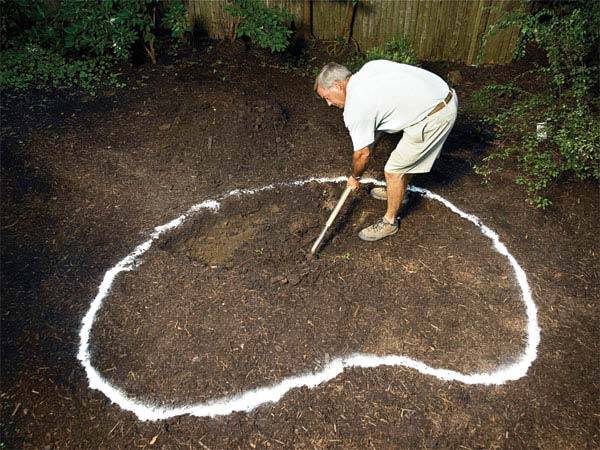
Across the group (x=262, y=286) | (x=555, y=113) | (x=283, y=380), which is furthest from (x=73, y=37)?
(x=555, y=113)

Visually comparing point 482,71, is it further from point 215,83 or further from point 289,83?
point 215,83

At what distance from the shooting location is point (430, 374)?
10.5ft

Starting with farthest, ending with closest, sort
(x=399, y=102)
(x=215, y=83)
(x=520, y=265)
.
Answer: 1. (x=215, y=83)
2. (x=520, y=265)
3. (x=399, y=102)

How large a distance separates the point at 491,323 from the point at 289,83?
409 cm

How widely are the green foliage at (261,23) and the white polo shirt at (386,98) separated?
2659 millimetres

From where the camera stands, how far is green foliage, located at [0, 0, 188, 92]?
5.72m

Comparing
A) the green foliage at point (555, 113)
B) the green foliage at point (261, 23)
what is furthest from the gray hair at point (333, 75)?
the green foliage at point (261, 23)

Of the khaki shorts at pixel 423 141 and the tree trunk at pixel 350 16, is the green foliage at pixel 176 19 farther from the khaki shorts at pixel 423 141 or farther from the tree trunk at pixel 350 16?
the khaki shorts at pixel 423 141

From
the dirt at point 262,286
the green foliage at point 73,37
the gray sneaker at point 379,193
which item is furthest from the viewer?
the green foliage at point 73,37

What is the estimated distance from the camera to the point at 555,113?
5133mm

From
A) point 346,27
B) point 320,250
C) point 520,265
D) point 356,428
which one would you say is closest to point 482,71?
point 346,27

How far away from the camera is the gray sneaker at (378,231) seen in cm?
416

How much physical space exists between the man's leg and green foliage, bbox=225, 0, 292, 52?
9.11ft

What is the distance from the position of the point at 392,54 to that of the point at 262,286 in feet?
13.1
